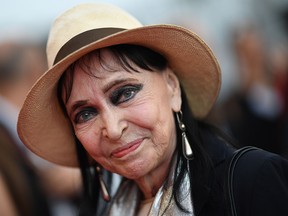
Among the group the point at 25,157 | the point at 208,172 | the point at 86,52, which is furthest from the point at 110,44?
the point at 25,157

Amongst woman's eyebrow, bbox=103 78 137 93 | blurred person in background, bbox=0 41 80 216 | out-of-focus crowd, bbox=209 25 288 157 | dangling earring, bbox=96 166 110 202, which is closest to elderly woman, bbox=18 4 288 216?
woman's eyebrow, bbox=103 78 137 93

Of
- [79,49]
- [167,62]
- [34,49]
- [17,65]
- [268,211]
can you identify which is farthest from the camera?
[34,49]

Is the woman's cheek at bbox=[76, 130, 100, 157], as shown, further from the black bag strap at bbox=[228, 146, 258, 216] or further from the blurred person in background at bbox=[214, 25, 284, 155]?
the blurred person in background at bbox=[214, 25, 284, 155]

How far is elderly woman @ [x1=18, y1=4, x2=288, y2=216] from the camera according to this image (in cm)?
246

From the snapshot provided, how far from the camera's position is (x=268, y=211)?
2.35 m

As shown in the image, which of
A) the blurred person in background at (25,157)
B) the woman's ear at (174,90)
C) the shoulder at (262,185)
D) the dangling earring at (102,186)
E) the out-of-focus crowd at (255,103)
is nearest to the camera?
the shoulder at (262,185)

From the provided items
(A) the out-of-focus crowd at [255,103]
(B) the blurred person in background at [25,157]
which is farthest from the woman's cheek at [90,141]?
(A) the out-of-focus crowd at [255,103]

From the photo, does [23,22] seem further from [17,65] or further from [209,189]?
[209,189]

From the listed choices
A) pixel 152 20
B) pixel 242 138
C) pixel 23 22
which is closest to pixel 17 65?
pixel 242 138

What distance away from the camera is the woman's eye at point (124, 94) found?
2.59 m

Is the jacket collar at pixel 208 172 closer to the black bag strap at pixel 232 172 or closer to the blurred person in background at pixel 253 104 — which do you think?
the black bag strap at pixel 232 172

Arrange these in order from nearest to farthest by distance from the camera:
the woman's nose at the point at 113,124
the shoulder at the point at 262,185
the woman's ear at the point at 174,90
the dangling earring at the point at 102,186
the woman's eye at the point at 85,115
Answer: the shoulder at the point at 262,185 < the woman's nose at the point at 113,124 < the woman's eye at the point at 85,115 < the woman's ear at the point at 174,90 < the dangling earring at the point at 102,186

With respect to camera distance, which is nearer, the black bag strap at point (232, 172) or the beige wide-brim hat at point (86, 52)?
the black bag strap at point (232, 172)

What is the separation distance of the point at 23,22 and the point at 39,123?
557 centimetres
